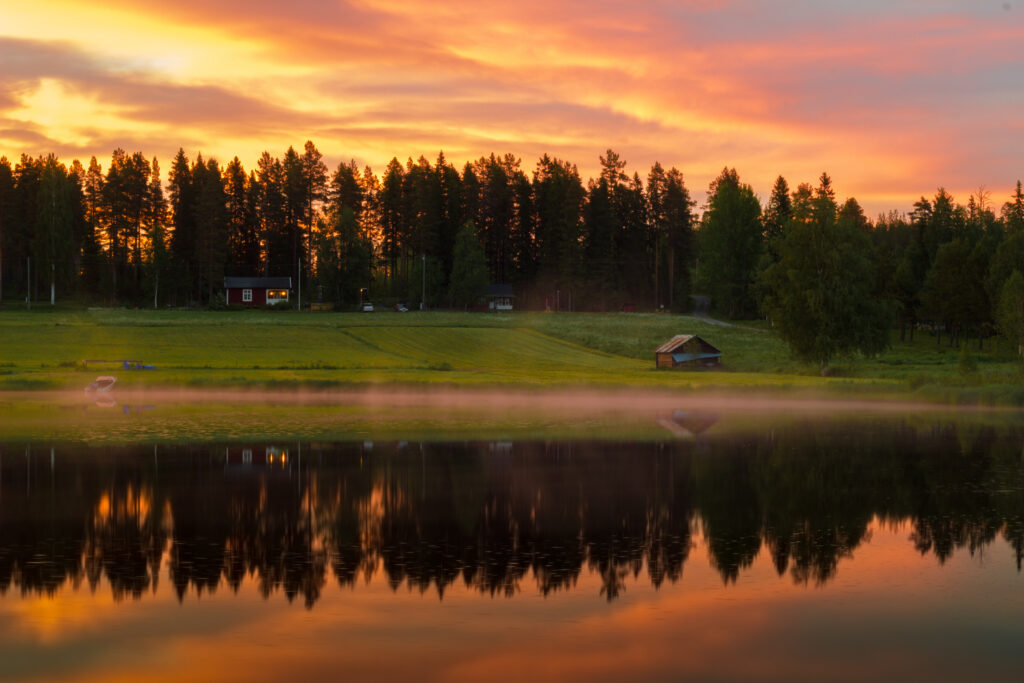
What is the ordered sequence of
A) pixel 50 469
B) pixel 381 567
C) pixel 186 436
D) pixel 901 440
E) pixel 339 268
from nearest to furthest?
pixel 381 567, pixel 50 469, pixel 186 436, pixel 901 440, pixel 339 268

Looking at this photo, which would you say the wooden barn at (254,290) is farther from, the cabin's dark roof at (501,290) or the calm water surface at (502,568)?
the calm water surface at (502,568)

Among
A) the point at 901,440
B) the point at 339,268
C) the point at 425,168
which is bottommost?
the point at 901,440

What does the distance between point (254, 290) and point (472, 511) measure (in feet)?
512

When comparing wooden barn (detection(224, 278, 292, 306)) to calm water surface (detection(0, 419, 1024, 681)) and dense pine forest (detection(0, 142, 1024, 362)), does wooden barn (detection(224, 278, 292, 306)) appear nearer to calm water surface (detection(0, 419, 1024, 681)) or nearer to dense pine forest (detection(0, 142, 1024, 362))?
dense pine forest (detection(0, 142, 1024, 362))

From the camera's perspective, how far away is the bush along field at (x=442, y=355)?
7600 cm

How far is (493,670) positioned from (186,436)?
30.8 metres

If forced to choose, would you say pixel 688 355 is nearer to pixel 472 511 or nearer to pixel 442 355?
pixel 442 355

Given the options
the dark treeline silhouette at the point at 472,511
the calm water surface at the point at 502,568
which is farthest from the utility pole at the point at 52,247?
the calm water surface at the point at 502,568

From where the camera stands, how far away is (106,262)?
183 m

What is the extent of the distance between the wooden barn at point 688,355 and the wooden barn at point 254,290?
9330 cm

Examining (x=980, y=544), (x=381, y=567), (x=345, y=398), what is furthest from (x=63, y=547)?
(x=345, y=398)

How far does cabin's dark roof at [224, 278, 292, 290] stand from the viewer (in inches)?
6998

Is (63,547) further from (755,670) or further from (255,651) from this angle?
(755,670)

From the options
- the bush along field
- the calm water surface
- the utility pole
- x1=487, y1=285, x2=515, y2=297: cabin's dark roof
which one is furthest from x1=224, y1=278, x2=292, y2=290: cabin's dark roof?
the calm water surface
